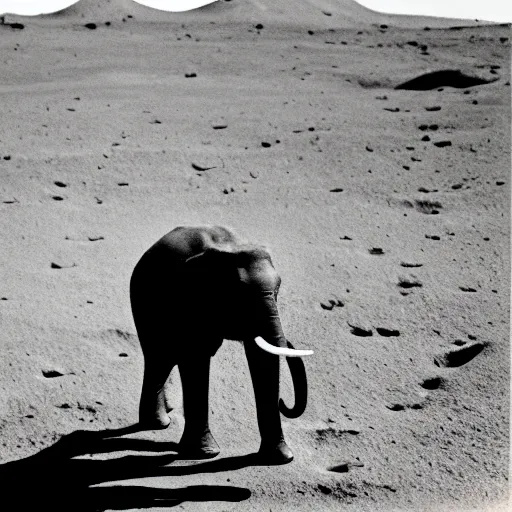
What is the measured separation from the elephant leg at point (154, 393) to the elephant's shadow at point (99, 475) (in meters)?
0.15

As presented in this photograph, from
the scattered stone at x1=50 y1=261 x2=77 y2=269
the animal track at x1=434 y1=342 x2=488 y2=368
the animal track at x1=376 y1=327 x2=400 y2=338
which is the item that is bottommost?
the animal track at x1=434 y1=342 x2=488 y2=368

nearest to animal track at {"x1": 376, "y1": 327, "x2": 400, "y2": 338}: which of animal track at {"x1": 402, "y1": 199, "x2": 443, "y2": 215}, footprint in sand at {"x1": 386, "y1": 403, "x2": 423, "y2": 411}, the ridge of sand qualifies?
footprint in sand at {"x1": 386, "y1": 403, "x2": 423, "y2": 411}

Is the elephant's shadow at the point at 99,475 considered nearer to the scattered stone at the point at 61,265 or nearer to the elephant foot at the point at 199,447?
the elephant foot at the point at 199,447

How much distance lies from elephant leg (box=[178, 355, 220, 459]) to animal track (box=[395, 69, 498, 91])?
9.36 m

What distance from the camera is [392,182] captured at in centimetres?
1161

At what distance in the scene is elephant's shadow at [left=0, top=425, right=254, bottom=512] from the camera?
5.81 metres

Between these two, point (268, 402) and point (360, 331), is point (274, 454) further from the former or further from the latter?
point (360, 331)

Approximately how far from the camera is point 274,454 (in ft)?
20.2

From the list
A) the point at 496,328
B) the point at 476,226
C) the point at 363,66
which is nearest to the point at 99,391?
the point at 496,328

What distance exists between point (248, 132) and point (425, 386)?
597 cm

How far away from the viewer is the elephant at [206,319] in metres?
5.87

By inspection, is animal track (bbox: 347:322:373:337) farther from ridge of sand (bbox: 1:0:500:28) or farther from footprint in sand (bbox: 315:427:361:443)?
ridge of sand (bbox: 1:0:500:28)

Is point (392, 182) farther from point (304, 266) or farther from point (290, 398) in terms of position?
point (290, 398)

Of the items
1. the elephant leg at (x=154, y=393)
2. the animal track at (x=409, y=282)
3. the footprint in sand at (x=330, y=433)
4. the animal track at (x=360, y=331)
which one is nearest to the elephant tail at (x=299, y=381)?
the footprint in sand at (x=330, y=433)
